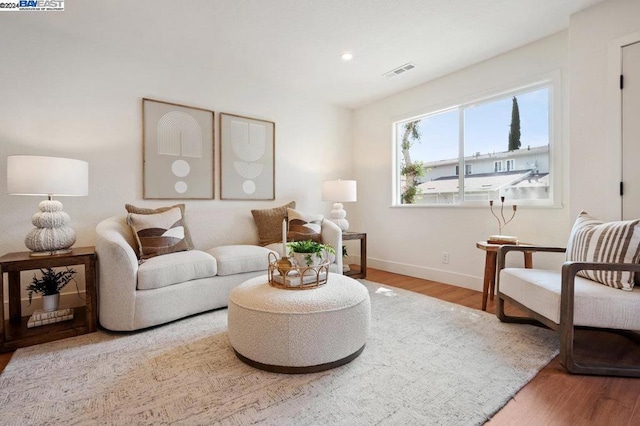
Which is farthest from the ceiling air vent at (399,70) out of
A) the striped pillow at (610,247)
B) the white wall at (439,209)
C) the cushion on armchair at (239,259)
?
the cushion on armchair at (239,259)

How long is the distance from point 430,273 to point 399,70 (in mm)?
2400

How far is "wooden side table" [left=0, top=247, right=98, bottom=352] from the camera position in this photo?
6.20ft

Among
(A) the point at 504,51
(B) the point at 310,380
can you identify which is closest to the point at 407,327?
(B) the point at 310,380

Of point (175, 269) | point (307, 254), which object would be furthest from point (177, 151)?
point (307, 254)

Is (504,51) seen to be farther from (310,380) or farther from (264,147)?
(310,380)

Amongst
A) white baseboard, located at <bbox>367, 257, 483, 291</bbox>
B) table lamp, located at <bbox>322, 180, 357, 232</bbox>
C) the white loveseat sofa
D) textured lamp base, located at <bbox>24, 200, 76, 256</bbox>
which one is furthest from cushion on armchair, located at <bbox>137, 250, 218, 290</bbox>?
white baseboard, located at <bbox>367, 257, 483, 291</bbox>

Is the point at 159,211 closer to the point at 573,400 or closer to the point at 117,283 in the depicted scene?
the point at 117,283

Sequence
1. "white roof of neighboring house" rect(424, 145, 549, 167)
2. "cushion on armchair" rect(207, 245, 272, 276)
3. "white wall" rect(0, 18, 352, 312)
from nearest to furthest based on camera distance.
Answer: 1. "white wall" rect(0, 18, 352, 312)
2. "cushion on armchair" rect(207, 245, 272, 276)
3. "white roof of neighboring house" rect(424, 145, 549, 167)

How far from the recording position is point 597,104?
88.6 inches

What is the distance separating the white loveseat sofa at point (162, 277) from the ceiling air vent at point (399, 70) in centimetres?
233

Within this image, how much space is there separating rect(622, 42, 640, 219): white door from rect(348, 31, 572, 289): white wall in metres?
0.46

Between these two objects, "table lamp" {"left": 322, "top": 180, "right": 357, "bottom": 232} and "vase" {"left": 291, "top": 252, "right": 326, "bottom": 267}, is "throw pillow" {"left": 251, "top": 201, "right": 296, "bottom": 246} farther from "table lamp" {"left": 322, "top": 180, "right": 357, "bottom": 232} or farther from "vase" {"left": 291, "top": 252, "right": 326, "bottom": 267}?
"vase" {"left": 291, "top": 252, "right": 326, "bottom": 267}

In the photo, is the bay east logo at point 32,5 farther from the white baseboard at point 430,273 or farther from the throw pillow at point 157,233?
the white baseboard at point 430,273

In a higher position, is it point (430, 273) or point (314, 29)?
point (314, 29)
